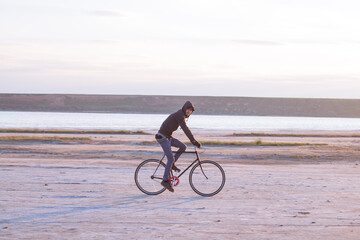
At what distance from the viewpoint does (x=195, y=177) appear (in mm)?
11656

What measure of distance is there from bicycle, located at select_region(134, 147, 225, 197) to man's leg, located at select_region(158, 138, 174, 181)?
160mm

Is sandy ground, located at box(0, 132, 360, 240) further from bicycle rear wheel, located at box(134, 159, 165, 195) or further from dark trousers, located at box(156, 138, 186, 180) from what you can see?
dark trousers, located at box(156, 138, 186, 180)

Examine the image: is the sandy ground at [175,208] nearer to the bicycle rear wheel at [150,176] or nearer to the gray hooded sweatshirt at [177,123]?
the bicycle rear wheel at [150,176]

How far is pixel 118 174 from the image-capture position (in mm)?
15633

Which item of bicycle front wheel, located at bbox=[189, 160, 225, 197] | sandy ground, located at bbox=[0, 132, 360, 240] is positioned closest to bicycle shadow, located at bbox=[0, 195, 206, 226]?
sandy ground, located at bbox=[0, 132, 360, 240]

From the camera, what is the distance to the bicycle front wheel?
11.6m

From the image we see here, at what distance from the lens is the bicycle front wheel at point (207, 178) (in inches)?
457

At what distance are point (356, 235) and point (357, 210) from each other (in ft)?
7.34

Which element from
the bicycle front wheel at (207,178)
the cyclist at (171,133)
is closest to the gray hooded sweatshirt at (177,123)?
the cyclist at (171,133)

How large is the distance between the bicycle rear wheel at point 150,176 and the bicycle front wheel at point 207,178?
0.69 m

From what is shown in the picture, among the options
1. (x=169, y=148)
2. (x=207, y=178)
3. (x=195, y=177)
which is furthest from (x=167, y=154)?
(x=207, y=178)

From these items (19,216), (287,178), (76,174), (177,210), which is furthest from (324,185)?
(19,216)

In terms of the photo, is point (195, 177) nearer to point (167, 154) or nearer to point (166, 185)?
point (166, 185)

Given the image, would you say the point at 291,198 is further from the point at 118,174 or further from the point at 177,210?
the point at 118,174
